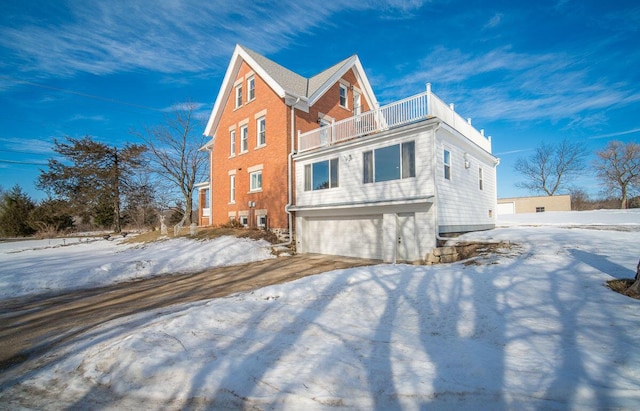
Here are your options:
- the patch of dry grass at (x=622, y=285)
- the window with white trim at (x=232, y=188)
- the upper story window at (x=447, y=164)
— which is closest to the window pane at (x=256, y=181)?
the window with white trim at (x=232, y=188)

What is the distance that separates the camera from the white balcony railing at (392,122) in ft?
34.4

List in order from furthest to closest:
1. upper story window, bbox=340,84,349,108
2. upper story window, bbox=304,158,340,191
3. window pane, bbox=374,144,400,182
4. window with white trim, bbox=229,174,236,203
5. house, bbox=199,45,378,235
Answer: window with white trim, bbox=229,174,236,203 → upper story window, bbox=340,84,349,108 → house, bbox=199,45,378,235 → upper story window, bbox=304,158,340,191 → window pane, bbox=374,144,400,182

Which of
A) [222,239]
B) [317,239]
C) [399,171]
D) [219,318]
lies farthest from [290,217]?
[219,318]

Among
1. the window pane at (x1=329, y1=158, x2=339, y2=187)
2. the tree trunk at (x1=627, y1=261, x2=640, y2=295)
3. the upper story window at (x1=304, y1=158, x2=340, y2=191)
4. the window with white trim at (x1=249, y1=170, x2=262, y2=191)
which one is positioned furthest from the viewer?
the window with white trim at (x1=249, y1=170, x2=262, y2=191)

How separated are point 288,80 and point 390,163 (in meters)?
10.3

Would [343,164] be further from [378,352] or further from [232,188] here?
[378,352]

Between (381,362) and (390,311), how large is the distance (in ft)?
5.76

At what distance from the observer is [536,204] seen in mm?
33219

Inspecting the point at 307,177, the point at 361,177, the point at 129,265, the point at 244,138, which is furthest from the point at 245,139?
the point at 129,265

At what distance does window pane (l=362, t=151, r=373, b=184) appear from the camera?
1223 centimetres

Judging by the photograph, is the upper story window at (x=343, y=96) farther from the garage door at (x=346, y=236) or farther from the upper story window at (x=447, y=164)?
the upper story window at (x=447, y=164)

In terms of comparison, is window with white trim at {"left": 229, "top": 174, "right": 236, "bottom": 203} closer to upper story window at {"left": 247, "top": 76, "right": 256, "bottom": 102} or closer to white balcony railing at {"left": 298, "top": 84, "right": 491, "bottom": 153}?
upper story window at {"left": 247, "top": 76, "right": 256, "bottom": 102}

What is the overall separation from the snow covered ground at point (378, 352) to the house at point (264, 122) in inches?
433

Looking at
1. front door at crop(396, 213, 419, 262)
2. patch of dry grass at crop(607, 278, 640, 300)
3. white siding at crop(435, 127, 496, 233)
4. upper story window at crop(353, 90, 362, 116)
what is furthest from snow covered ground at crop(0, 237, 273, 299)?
patch of dry grass at crop(607, 278, 640, 300)
